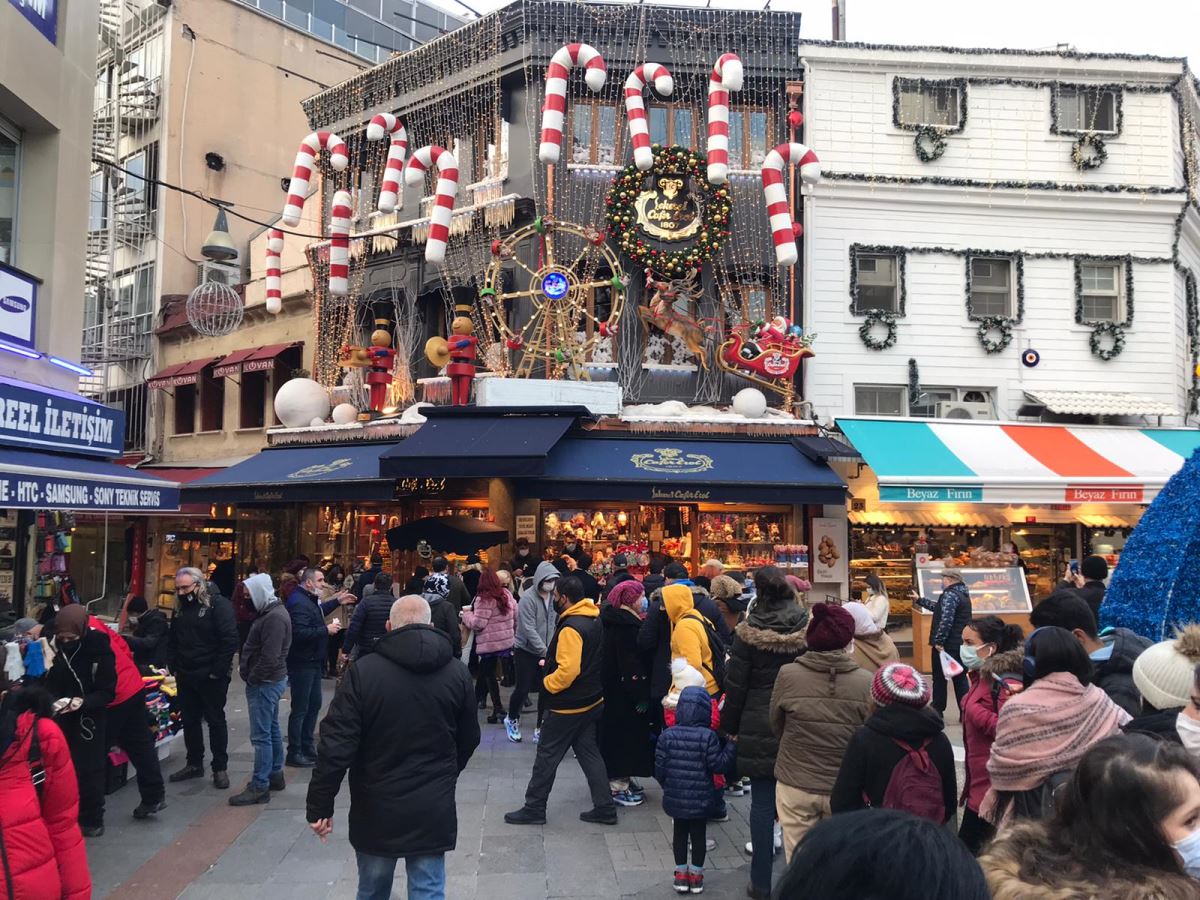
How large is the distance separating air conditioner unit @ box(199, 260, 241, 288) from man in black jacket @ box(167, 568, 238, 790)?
16.2 m

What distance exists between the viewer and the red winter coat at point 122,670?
648cm

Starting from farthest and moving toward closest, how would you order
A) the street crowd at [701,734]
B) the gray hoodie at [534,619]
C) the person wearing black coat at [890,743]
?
the gray hoodie at [534,619]
the person wearing black coat at [890,743]
the street crowd at [701,734]

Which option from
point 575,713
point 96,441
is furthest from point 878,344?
point 96,441

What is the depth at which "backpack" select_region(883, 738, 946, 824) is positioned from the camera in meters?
3.81

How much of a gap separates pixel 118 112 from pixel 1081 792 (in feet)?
90.5

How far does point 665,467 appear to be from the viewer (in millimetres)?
14211

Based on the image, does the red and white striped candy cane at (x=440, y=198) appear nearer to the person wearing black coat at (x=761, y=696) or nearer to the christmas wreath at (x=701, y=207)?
the christmas wreath at (x=701, y=207)

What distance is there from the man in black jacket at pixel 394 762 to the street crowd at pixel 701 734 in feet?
0.04

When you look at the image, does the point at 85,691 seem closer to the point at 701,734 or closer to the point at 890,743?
the point at 701,734

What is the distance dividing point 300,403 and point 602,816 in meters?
12.7

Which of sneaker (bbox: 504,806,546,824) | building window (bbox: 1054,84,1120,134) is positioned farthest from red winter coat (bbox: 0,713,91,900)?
building window (bbox: 1054,84,1120,134)

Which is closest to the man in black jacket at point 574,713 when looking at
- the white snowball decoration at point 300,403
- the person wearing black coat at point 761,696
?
the person wearing black coat at point 761,696

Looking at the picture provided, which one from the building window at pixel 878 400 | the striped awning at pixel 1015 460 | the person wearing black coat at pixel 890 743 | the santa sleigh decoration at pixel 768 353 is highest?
the santa sleigh decoration at pixel 768 353

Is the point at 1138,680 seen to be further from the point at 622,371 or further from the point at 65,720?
the point at 622,371
